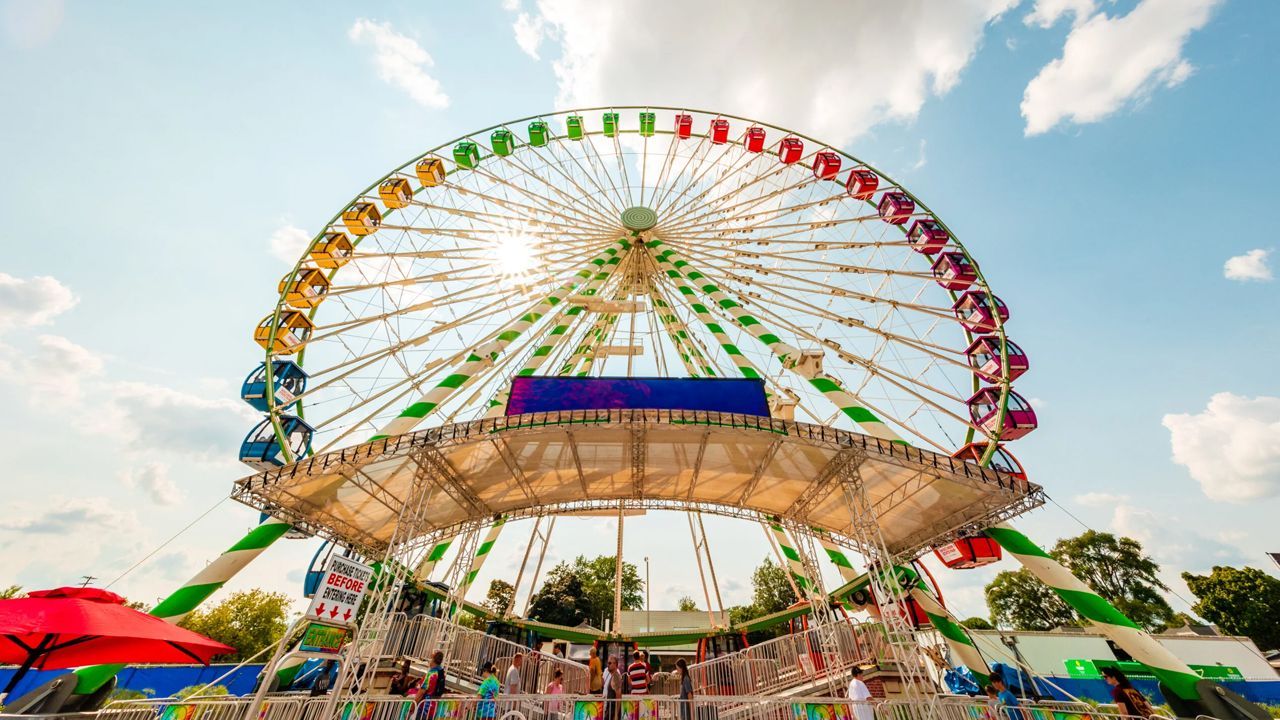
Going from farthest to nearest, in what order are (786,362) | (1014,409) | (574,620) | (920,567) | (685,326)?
(574,620)
(685,326)
(920,567)
(786,362)
(1014,409)

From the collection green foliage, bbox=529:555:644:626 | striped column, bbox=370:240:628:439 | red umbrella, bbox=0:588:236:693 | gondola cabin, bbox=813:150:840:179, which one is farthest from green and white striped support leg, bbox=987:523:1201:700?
green foliage, bbox=529:555:644:626

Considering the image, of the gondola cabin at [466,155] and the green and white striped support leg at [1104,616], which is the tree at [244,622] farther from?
the green and white striped support leg at [1104,616]

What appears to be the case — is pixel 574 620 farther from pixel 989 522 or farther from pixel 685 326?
pixel 989 522

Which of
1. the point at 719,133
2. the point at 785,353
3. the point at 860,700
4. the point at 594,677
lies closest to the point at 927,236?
the point at 785,353

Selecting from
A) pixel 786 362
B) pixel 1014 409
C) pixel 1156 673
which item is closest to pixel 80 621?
pixel 786 362

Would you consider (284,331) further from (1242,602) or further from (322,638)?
(1242,602)

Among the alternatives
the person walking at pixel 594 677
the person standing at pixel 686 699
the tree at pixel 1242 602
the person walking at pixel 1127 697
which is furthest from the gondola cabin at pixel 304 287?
the tree at pixel 1242 602

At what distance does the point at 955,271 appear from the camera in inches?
679

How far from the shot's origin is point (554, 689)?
9.59m

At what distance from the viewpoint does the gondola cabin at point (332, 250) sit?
673 inches

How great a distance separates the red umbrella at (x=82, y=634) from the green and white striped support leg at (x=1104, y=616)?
16157mm

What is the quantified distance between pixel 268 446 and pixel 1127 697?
63.7 ft

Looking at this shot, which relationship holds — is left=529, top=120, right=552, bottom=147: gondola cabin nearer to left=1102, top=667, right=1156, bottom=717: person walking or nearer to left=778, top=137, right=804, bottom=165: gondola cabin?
left=778, top=137, right=804, bottom=165: gondola cabin

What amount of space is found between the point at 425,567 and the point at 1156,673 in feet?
64.1
